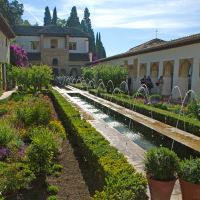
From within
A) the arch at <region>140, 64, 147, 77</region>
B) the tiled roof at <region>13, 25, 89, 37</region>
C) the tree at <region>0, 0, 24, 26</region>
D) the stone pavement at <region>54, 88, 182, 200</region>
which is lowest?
the stone pavement at <region>54, 88, 182, 200</region>

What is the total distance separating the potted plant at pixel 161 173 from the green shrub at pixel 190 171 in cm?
8

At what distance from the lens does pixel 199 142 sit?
26.7 feet

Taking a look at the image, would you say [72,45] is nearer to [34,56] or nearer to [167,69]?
[34,56]

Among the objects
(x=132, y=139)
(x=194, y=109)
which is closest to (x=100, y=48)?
(x=194, y=109)

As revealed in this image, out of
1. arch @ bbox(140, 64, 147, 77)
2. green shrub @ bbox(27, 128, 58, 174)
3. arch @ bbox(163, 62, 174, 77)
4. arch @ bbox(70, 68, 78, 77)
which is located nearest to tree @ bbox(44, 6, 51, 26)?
arch @ bbox(70, 68, 78, 77)

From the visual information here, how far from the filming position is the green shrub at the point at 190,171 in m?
4.17

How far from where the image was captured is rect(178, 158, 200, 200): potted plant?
4.16 metres

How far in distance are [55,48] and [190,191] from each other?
46.7 meters

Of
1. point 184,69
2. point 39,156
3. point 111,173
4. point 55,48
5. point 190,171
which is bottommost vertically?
point 39,156

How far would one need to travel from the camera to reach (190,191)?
13.8 ft

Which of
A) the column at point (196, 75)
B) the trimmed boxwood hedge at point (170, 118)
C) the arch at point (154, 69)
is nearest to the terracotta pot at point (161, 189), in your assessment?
the trimmed boxwood hedge at point (170, 118)

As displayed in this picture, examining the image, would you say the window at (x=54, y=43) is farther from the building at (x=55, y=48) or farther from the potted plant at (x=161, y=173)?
the potted plant at (x=161, y=173)

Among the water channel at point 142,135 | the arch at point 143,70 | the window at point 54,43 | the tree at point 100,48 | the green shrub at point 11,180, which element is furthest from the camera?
the tree at point 100,48

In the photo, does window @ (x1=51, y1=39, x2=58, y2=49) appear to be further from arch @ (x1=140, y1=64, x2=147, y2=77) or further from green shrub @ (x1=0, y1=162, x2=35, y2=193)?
green shrub @ (x1=0, y1=162, x2=35, y2=193)
